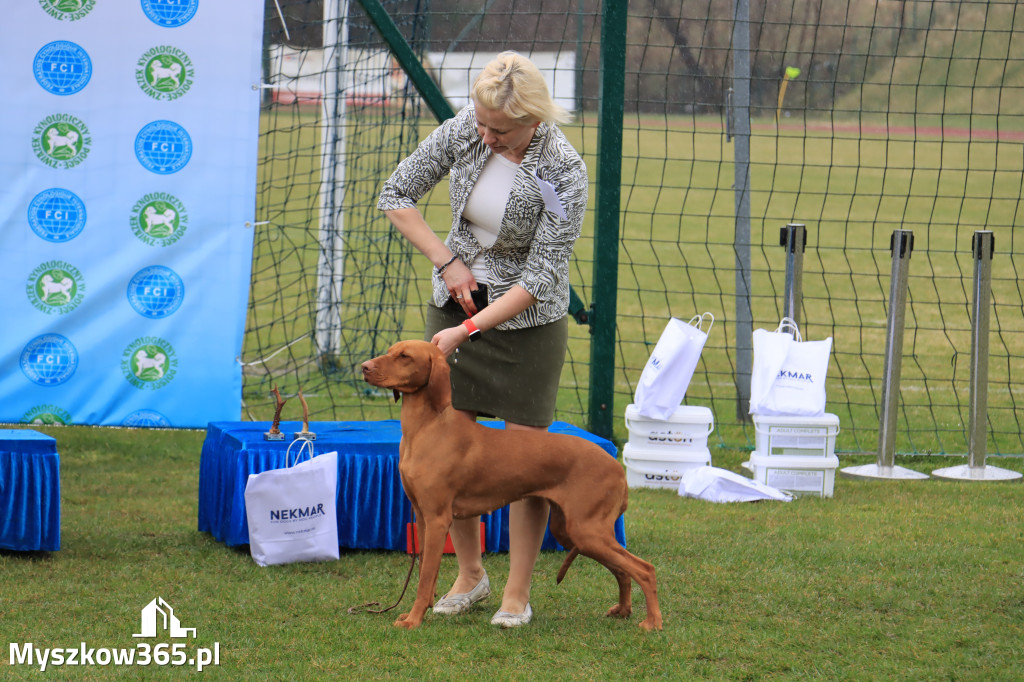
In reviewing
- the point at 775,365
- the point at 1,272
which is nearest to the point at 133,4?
the point at 1,272

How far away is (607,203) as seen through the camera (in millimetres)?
6230

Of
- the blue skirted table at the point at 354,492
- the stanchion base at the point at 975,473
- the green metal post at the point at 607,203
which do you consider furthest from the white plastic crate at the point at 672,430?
the stanchion base at the point at 975,473

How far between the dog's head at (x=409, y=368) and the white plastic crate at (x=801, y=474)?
267 centimetres

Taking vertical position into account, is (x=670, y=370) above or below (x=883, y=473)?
above

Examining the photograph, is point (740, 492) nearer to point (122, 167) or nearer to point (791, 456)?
point (791, 456)

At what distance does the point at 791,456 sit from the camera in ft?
18.6

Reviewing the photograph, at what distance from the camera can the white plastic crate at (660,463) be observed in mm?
5746

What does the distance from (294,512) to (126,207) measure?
2.14 metres

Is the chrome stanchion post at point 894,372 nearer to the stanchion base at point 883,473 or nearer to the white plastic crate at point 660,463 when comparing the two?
the stanchion base at point 883,473

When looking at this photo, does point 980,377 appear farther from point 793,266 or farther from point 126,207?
point 126,207

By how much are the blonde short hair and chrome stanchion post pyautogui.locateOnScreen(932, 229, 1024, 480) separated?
3501 millimetres

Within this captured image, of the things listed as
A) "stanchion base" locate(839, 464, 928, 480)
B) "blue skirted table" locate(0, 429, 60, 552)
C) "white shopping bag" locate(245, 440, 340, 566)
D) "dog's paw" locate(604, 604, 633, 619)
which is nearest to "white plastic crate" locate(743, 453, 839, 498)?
"stanchion base" locate(839, 464, 928, 480)

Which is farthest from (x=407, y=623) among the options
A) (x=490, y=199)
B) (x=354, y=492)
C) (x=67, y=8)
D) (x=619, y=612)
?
(x=67, y=8)

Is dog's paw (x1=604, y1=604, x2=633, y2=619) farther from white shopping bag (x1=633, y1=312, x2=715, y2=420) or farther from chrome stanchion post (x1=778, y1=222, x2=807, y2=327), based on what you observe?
chrome stanchion post (x1=778, y1=222, x2=807, y2=327)
